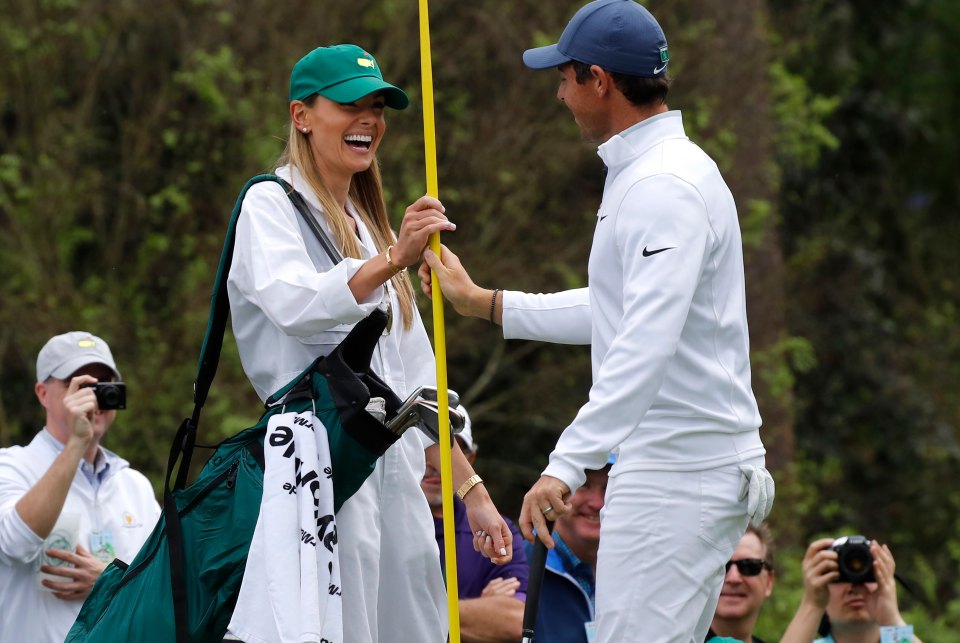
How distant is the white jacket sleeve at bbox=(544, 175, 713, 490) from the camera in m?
3.54

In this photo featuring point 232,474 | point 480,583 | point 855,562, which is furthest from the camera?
point 480,583

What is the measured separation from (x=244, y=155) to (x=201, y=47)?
2.54ft

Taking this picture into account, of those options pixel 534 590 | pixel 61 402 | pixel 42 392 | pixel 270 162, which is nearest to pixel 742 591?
pixel 534 590

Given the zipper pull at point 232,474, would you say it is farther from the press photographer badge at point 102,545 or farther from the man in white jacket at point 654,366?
the press photographer badge at point 102,545

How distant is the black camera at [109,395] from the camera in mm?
5805

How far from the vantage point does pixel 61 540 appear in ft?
18.5

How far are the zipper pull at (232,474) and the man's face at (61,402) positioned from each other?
2069 mm

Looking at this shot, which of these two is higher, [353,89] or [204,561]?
[353,89]

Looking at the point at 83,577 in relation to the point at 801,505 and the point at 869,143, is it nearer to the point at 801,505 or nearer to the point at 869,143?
the point at 801,505

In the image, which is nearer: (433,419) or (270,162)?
(433,419)

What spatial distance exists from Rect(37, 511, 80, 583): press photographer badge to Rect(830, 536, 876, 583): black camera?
2.77 m

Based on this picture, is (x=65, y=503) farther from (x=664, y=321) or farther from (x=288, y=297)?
(x=664, y=321)

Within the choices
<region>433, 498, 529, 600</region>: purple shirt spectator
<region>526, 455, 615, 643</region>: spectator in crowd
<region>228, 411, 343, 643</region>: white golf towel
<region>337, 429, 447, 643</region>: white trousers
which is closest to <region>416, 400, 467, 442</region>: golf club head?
<region>337, 429, 447, 643</region>: white trousers

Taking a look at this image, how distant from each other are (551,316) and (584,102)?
0.69 meters
